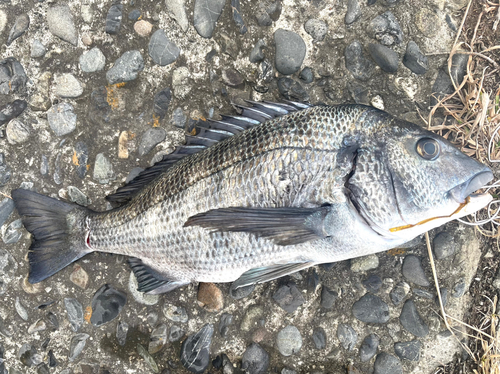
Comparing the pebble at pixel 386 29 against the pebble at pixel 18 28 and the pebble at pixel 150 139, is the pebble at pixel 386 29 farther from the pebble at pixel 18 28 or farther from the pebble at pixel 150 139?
the pebble at pixel 18 28

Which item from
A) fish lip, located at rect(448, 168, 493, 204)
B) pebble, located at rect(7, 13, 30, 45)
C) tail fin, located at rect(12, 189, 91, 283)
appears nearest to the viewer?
fish lip, located at rect(448, 168, 493, 204)

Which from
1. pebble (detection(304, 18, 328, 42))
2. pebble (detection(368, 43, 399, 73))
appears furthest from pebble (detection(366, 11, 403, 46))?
pebble (detection(304, 18, 328, 42))

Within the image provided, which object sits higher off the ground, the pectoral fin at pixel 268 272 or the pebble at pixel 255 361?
the pectoral fin at pixel 268 272

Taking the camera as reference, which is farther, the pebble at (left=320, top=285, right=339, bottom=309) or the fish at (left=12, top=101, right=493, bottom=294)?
the pebble at (left=320, top=285, right=339, bottom=309)

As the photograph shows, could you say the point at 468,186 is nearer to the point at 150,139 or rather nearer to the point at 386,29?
the point at 386,29

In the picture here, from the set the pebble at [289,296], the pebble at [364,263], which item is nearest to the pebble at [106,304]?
the pebble at [289,296]

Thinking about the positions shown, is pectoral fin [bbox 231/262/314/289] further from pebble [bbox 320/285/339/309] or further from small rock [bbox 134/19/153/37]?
small rock [bbox 134/19/153/37]

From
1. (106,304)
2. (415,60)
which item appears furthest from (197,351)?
(415,60)
